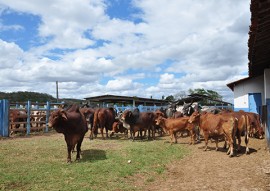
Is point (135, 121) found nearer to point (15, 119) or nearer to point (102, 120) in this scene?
point (102, 120)

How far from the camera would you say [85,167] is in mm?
8414

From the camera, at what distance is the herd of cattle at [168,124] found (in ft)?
31.3

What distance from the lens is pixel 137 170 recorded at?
8203 mm

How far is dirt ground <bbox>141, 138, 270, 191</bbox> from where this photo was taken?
6.66m

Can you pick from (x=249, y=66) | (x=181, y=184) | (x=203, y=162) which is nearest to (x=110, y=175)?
(x=181, y=184)

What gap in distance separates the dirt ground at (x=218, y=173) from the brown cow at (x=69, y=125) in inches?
115

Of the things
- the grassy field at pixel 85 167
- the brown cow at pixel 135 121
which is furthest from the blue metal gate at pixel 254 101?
the grassy field at pixel 85 167

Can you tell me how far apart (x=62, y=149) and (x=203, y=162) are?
5217 millimetres

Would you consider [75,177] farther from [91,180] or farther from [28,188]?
[28,188]

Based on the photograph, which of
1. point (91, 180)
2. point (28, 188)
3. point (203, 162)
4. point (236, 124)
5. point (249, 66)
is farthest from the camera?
point (249, 66)

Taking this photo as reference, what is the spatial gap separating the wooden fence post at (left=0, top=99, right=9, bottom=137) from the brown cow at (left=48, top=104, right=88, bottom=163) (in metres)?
8.07

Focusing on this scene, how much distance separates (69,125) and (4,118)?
8.50m

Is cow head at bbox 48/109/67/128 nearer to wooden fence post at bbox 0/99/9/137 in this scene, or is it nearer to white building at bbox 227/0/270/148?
white building at bbox 227/0/270/148

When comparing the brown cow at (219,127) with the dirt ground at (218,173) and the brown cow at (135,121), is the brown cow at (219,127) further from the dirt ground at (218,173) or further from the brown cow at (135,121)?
the brown cow at (135,121)
